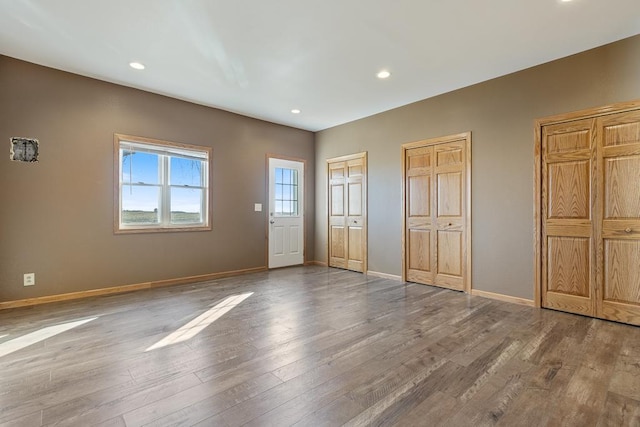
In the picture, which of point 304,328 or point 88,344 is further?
point 304,328

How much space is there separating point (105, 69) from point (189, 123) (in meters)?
1.28

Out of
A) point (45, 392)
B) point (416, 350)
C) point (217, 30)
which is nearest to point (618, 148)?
point (416, 350)

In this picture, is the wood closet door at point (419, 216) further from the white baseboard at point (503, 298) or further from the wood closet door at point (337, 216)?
the wood closet door at point (337, 216)

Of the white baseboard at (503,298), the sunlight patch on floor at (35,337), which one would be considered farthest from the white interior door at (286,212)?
the white baseboard at (503,298)

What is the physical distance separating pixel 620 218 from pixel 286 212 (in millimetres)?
4833

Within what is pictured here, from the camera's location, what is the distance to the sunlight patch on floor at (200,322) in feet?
8.49

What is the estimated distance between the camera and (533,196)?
11.7 ft

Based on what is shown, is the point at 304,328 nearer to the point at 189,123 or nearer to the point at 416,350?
the point at 416,350

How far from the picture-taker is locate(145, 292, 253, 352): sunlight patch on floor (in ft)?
8.49

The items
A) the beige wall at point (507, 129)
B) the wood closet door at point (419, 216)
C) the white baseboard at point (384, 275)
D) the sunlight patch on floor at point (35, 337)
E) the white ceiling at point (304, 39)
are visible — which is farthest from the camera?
the white baseboard at point (384, 275)

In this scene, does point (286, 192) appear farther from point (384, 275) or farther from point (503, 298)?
point (503, 298)

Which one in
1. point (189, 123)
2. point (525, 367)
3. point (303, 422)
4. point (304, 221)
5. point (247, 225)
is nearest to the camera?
point (303, 422)

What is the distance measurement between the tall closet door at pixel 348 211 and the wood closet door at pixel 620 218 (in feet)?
10.4

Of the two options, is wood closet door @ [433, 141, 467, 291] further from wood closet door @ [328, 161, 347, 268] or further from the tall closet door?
wood closet door @ [328, 161, 347, 268]
